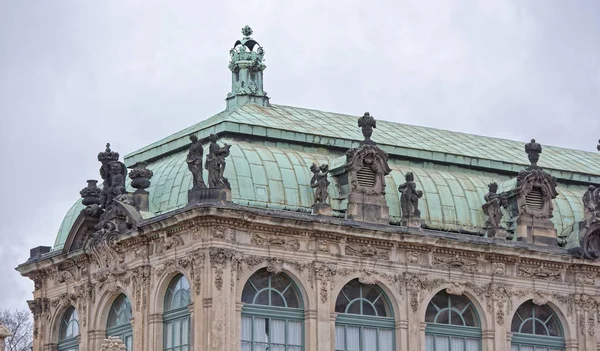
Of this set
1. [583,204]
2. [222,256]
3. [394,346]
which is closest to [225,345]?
[222,256]

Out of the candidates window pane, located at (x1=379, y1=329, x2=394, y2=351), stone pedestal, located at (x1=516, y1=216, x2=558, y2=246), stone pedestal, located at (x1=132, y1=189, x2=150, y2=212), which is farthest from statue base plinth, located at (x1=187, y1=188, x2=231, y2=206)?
stone pedestal, located at (x1=516, y1=216, x2=558, y2=246)

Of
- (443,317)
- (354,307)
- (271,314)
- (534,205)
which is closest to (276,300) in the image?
(271,314)

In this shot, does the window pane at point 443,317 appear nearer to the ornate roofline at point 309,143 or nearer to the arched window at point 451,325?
the arched window at point 451,325

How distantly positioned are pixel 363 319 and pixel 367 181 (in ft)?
17.7

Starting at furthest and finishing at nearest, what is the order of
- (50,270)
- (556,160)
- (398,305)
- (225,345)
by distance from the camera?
(556,160) < (50,270) < (398,305) < (225,345)

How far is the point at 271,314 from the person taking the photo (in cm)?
6881

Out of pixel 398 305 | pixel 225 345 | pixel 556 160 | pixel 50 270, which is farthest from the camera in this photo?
pixel 556 160

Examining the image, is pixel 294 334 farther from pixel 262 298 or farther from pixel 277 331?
pixel 262 298

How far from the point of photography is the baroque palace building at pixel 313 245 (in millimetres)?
68375

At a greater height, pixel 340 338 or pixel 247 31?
pixel 247 31

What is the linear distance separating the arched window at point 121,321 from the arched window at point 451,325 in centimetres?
1153

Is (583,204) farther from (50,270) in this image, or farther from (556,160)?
(50,270)

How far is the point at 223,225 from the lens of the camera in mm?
67625

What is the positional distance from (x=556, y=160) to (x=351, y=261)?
15.1 m
